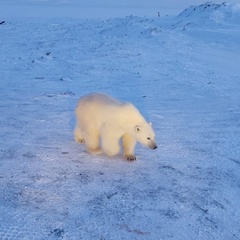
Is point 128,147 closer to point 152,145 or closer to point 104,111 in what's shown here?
point 152,145

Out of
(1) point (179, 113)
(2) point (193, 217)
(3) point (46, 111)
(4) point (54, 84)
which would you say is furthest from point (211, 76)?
(2) point (193, 217)

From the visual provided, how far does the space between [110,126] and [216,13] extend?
39.5 ft

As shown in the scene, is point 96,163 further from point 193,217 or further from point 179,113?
point 179,113

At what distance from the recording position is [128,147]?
4199 millimetres

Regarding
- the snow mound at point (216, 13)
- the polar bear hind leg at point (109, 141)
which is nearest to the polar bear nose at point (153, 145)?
the polar bear hind leg at point (109, 141)

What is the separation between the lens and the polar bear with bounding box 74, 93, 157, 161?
3959 mm

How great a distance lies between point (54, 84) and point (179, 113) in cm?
261

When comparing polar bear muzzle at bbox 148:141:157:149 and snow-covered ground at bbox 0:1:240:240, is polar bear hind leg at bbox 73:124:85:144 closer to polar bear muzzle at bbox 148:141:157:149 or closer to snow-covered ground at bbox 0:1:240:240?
snow-covered ground at bbox 0:1:240:240

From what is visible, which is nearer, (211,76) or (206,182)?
(206,182)

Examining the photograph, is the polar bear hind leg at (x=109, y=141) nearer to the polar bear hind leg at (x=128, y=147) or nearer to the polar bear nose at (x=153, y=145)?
the polar bear hind leg at (x=128, y=147)

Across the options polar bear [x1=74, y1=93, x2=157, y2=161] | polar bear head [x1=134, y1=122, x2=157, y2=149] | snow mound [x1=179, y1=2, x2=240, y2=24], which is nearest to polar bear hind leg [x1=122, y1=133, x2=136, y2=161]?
polar bear [x1=74, y1=93, x2=157, y2=161]

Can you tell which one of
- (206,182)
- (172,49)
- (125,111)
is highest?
(125,111)

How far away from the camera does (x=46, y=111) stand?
230 inches

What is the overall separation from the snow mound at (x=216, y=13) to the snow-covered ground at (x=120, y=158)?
14.8 ft
